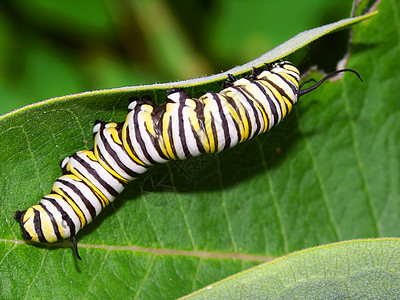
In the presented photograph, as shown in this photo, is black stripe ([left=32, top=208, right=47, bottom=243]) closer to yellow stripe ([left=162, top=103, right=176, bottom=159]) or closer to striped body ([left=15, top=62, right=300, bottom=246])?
striped body ([left=15, top=62, right=300, bottom=246])

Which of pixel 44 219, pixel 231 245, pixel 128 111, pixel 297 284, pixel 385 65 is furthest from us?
pixel 385 65

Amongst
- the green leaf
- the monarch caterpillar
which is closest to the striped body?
the monarch caterpillar

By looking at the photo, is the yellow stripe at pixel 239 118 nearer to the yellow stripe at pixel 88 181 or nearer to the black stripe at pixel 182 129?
the black stripe at pixel 182 129

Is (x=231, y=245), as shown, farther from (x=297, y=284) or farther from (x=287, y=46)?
(x=287, y=46)

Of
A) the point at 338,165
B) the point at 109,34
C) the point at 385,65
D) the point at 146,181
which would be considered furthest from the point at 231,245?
the point at 109,34

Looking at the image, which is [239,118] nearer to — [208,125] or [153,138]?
[208,125]

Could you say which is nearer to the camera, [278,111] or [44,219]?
[44,219]

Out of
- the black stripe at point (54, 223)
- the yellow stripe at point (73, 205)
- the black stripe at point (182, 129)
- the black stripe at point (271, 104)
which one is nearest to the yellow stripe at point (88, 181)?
the yellow stripe at point (73, 205)
